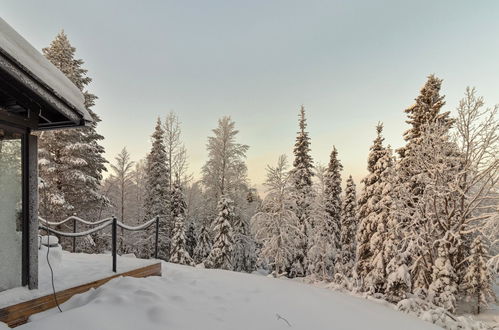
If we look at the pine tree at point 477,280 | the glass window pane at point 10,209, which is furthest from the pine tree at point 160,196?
the pine tree at point 477,280

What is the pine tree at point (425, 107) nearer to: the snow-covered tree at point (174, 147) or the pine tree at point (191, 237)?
the snow-covered tree at point (174, 147)

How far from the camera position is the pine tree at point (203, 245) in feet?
76.7

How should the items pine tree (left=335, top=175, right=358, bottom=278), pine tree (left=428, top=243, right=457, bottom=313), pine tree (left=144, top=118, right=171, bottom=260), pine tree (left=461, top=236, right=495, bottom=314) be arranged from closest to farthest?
pine tree (left=428, top=243, right=457, bottom=313) → pine tree (left=461, top=236, right=495, bottom=314) → pine tree (left=144, top=118, right=171, bottom=260) → pine tree (left=335, top=175, right=358, bottom=278)

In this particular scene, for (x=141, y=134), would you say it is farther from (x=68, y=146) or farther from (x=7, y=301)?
(x=7, y=301)

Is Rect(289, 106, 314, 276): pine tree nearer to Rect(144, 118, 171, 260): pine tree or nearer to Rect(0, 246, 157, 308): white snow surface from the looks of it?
Rect(144, 118, 171, 260): pine tree

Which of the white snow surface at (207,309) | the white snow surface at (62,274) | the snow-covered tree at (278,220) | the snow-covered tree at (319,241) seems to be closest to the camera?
the white snow surface at (207,309)

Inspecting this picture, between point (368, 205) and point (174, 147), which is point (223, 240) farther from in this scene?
point (368, 205)

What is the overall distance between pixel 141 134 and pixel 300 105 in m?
16.7

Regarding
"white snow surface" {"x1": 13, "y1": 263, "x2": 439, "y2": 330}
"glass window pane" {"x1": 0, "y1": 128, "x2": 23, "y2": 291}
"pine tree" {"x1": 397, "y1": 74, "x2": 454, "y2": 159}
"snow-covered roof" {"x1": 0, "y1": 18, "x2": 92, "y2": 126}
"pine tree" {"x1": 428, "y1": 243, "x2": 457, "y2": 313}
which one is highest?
"pine tree" {"x1": 397, "y1": 74, "x2": 454, "y2": 159}

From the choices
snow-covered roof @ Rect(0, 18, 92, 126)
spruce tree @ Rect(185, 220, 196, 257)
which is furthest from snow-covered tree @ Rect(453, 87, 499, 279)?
spruce tree @ Rect(185, 220, 196, 257)

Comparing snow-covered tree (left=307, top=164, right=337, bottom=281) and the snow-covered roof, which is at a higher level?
the snow-covered roof

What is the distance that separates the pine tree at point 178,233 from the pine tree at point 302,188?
8909 millimetres

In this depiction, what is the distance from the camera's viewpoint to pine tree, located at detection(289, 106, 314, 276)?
66.9 feet

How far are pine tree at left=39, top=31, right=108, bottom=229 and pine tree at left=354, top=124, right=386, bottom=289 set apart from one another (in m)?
18.0
